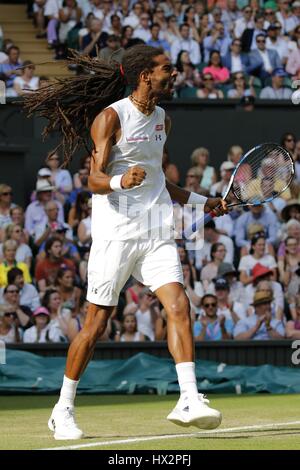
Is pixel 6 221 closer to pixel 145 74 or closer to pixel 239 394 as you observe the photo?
pixel 239 394

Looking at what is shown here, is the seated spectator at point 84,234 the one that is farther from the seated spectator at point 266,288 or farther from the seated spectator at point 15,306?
the seated spectator at point 266,288

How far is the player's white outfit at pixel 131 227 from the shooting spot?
727 cm

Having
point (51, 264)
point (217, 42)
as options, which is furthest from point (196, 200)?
point (217, 42)

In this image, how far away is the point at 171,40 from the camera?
712 inches

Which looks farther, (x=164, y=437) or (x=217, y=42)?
(x=217, y=42)

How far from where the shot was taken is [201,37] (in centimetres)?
1834

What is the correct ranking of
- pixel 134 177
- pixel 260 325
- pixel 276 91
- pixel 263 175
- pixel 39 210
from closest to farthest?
1. pixel 134 177
2. pixel 263 175
3. pixel 260 325
4. pixel 39 210
5. pixel 276 91

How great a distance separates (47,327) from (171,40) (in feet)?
21.6

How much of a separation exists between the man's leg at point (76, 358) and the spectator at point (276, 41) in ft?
38.0

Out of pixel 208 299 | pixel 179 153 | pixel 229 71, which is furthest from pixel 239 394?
pixel 229 71

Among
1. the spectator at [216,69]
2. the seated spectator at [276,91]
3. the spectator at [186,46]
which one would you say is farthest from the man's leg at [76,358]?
the spectator at [186,46]

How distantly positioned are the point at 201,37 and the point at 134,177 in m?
11.9

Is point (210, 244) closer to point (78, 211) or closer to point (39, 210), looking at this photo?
point (78, 211)

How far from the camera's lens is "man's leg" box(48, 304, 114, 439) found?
717 cm
